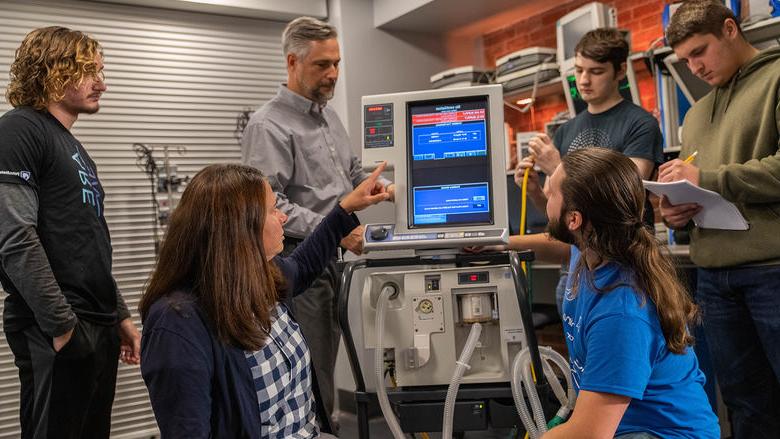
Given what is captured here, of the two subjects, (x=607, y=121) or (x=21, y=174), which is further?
(x=607, y=121)

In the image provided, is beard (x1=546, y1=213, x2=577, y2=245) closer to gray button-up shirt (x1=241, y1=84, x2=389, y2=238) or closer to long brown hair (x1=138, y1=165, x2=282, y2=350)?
long brown hair (x1=138, y1=165, x2=282, y2=350)

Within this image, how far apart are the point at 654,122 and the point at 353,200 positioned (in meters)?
1.26

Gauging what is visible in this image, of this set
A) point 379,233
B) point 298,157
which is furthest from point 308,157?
point 379,233

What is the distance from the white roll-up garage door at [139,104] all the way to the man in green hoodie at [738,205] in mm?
2771

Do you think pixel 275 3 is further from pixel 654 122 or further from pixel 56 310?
pixel 56 310

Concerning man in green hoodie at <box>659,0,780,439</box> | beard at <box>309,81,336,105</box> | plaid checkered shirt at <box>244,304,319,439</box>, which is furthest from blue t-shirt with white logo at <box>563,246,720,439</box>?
beard at <box>309,81,336,105</box>

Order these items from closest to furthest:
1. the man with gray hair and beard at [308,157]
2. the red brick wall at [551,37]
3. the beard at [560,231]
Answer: the beard at [560,231], the man with gray hair and beard at [308,157], the red brick wall at [551,37]

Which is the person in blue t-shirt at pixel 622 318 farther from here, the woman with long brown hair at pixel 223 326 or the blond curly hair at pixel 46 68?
the blond curly hair at pixel 46 68

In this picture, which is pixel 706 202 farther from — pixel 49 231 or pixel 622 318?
pixel 49 231

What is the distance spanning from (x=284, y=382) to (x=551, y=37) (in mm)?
3506

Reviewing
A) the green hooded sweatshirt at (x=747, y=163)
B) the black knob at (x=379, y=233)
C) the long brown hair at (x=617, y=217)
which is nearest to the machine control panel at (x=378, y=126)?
the black knob at (x=379, y=233)

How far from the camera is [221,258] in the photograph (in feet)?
4.54

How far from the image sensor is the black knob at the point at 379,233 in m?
1.95

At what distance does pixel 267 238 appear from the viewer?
1.50m
